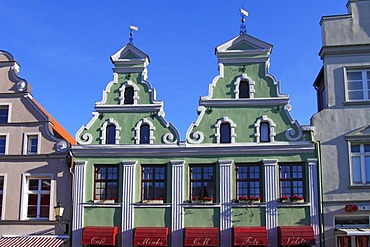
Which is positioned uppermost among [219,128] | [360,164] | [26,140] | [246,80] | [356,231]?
[246,80]

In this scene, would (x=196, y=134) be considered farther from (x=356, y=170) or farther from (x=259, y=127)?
(x=356, y=170)

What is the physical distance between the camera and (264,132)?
22344 millimetres

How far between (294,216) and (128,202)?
6.17 meters

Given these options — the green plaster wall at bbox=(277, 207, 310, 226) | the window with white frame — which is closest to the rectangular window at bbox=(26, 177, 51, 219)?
the green plaster wall at bbox=(277, 207, 310, 226)

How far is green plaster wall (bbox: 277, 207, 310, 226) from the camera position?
70.0ft

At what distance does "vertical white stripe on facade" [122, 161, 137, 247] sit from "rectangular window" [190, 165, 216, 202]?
226 cm

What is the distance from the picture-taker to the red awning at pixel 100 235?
21453 millimetres

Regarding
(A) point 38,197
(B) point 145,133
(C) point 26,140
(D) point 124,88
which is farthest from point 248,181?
(C) point 26,140

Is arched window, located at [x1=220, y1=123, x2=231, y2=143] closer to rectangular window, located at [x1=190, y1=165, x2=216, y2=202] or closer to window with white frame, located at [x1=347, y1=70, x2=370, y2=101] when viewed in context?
rectangular window, located at [x1=190, y1=165, x2=216, y2=202]

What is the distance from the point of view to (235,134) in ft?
73.1

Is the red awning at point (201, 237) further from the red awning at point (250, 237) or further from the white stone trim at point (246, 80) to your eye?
the white stone trim at point (246, 80)

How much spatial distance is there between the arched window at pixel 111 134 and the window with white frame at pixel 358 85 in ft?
29.9

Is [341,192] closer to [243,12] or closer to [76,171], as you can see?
[243,12]

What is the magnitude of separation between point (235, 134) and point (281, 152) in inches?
72.7
